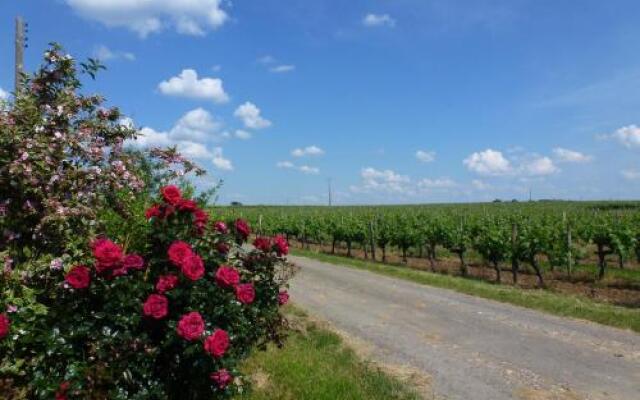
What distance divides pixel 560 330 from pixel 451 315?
1907 mm

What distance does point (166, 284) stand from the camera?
12.7 feet

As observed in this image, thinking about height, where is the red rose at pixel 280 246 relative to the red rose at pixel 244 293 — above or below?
above

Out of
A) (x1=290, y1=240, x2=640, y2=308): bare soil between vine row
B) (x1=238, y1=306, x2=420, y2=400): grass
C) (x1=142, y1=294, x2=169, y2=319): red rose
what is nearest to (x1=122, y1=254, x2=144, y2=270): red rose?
(x1=142, y1=294, x2=169, y2=319): red rose

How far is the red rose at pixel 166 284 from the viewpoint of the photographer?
3.85 metres

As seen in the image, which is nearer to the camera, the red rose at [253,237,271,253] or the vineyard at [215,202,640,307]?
the red rose at [253,237,271,253]

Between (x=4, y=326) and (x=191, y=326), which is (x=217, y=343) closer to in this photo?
(x=191, y=326)

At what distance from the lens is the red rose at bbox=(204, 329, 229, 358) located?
3.59 m

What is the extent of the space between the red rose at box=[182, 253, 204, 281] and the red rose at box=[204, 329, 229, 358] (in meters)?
0.39

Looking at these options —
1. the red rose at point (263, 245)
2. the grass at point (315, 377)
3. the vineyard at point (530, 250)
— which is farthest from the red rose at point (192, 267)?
the vineyard at point (530, 250)

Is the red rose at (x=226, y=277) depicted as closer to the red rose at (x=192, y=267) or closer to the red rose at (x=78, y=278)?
the red rose at (x=192, y=267)

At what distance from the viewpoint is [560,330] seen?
9.35 m

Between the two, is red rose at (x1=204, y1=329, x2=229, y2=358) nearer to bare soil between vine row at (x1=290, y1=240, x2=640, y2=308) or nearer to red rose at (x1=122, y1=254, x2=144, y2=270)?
red rose at (x1=122, y1=254, x2=144, y2=270)

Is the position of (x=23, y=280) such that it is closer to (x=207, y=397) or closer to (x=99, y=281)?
(x=99, y=281)

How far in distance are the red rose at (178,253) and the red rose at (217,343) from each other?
0.54m
